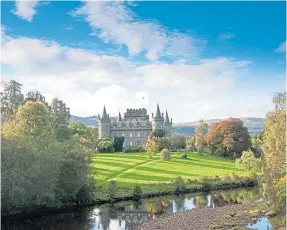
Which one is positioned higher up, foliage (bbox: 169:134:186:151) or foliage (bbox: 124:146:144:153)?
foliage (bbox: 169:134:186:151)

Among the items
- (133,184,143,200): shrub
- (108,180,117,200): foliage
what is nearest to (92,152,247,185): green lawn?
(108,180,117,200): foliage

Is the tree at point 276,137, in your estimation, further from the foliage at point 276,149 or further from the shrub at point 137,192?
the shrub at point 137,192

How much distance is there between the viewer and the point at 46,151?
34.7 metres

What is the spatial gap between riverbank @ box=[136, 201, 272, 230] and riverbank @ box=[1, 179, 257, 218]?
9402 millimetres

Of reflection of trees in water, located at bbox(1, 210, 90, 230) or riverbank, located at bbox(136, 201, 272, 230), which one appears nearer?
riverbank, located at bbox(136, 201, 272, 230)

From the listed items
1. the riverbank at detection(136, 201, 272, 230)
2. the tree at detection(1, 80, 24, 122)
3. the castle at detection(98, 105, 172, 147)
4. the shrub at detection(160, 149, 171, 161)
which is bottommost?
the riverbank at detection(136, 201, 272, 230)

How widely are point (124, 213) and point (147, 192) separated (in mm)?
10338

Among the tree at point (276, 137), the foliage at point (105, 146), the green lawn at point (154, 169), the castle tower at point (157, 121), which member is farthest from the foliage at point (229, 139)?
the tree at point (276, 137)

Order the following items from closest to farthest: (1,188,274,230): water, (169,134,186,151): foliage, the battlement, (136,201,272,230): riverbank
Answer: (136,201,272,230): riverbank, (1,188,274,230): water, (169,134,186,151): foliage, the battlement

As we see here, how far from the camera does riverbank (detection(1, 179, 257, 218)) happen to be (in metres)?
35.8

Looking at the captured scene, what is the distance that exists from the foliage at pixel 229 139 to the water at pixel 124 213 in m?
35.3

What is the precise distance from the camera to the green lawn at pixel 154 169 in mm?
55500

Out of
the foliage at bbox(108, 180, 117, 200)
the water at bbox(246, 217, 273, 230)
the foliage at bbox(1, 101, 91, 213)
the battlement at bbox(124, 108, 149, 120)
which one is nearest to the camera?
the water at bbox(246, 217, 273, 230)

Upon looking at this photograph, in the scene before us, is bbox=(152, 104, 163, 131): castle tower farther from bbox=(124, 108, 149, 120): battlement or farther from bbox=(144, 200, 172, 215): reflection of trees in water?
bbox=(144, 200, 172, 215): reflection of trees in water
